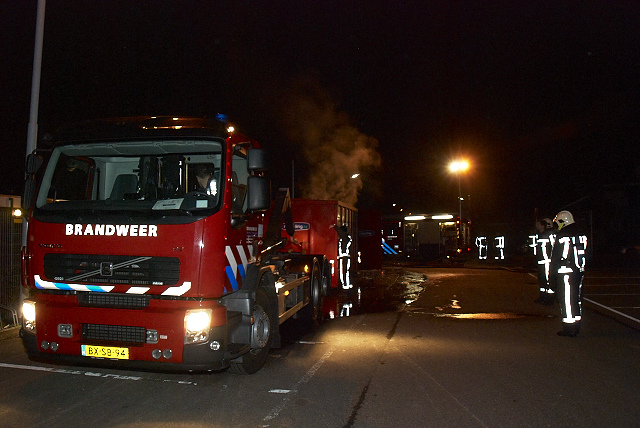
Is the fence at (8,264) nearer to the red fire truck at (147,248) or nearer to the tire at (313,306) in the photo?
the red fire truck at (147,248)

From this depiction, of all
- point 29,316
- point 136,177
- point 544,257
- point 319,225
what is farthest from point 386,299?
point 29,316

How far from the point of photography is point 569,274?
8.16 meters

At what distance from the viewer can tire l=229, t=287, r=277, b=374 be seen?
5582 mm

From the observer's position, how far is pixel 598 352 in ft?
23.3

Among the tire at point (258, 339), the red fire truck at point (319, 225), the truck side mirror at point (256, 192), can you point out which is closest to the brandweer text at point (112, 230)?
the truck side mirror at point (256, 192)

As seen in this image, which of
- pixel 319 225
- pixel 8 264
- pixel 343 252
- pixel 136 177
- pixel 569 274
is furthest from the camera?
pixel 343 252

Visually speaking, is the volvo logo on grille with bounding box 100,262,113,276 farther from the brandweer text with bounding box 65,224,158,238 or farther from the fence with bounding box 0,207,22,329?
the fence with bounding box 0,207,22,329

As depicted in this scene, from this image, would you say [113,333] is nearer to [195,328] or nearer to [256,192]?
[195,328]

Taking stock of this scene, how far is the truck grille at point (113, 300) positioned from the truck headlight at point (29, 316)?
487mm

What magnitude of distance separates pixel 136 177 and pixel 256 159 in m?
1.44

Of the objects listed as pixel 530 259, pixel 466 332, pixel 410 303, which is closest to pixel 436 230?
pixel 530 259

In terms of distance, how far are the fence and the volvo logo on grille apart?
5.38 meters

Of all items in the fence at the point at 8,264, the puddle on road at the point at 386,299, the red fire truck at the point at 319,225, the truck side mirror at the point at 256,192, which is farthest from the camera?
the red fire truck at the point at 319,225

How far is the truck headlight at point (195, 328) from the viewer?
4.82 m
